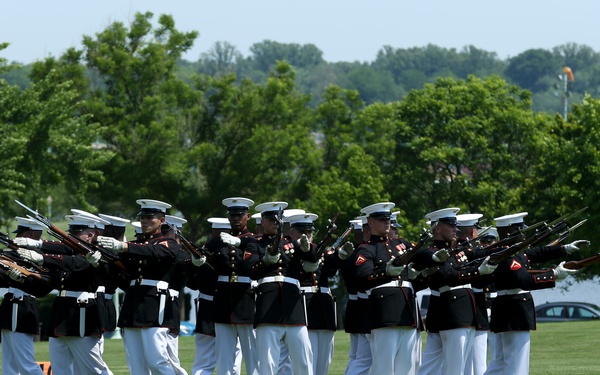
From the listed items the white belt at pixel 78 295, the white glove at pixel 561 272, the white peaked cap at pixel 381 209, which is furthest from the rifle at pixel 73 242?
the white glove at pixel 561 272

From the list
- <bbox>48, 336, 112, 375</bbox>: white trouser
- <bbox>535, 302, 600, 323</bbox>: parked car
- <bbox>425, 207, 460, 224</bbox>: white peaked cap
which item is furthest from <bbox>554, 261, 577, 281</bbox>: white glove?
<bbox>535, 302, 600, 323</bbox>: parked car

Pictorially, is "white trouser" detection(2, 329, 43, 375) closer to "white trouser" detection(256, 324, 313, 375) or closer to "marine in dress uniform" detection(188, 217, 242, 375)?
"marine in dress uniform" detection(188, 217, 242, 375)

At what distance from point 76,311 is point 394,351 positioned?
386cm

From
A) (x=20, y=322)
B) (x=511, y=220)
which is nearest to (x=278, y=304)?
(x=511, y=220)

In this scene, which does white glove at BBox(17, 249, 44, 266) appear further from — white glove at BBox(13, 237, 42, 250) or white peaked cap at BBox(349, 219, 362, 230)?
white peaked cap at BBox(349, 219, 362, 230)

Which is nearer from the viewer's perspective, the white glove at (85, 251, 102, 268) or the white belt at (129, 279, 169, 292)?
the white glove at (85, 251, 102, 268)

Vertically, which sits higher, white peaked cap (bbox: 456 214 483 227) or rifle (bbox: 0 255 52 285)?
white peaked cap (bbox: 456 214 483 227)

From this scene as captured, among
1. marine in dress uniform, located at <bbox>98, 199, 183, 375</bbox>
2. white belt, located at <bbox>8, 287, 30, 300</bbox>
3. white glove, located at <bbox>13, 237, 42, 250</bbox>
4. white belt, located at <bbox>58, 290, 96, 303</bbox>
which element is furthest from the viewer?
white belt, located at <bbox>8, 287, 30, 300</bbox>

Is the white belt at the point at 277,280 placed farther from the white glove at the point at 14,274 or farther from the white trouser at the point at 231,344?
the white glove at the point at 14,274

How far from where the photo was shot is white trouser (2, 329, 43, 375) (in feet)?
53.2

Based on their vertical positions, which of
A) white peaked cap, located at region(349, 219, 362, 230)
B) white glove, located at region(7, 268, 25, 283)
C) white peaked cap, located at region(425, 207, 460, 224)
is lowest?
white glove, located at region(7, 268, 25, 283)

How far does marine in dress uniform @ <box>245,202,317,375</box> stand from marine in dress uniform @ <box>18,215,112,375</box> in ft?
6.13

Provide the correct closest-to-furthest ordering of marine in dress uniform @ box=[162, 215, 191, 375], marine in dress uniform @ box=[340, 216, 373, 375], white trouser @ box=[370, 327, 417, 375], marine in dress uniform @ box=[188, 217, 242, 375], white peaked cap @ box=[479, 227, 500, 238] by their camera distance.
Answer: white trouser @ box=[370, 327, 417, 375] → marine in dress uniform @ box=[162, 215, 191, 375] → marine in dress uniform @ box=[340, 216, 373, 375] → white peaked cap @ box=[479, 227, 500, 238] → marine in dress uniform @ box=[188, 217, 242, 375]

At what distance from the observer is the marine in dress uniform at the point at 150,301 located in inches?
576
